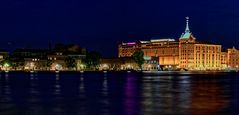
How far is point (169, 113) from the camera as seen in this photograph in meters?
29.1

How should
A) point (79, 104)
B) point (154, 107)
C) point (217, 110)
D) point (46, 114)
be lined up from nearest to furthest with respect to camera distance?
point (46, 114), point (217, 110), point (154, 107), point (79, 104)

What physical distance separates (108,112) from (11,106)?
7889 millimetres

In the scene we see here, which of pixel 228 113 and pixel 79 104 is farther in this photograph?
pixel 79 104

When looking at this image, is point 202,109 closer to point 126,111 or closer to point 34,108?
point 126,111

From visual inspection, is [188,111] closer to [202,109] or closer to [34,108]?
[202,109]

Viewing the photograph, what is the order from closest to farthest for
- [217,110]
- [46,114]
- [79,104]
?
[46,114], [217,110], [79,104]

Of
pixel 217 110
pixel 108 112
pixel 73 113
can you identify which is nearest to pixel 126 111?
pixel 108 112

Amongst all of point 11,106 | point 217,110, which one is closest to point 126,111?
point 217,110

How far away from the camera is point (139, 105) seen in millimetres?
34250

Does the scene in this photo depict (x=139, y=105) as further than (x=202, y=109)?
Yes

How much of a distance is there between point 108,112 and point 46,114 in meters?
4.03

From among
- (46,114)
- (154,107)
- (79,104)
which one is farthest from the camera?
(79,104)

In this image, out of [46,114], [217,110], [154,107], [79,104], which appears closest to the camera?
[46,114]

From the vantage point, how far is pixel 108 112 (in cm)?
3034
